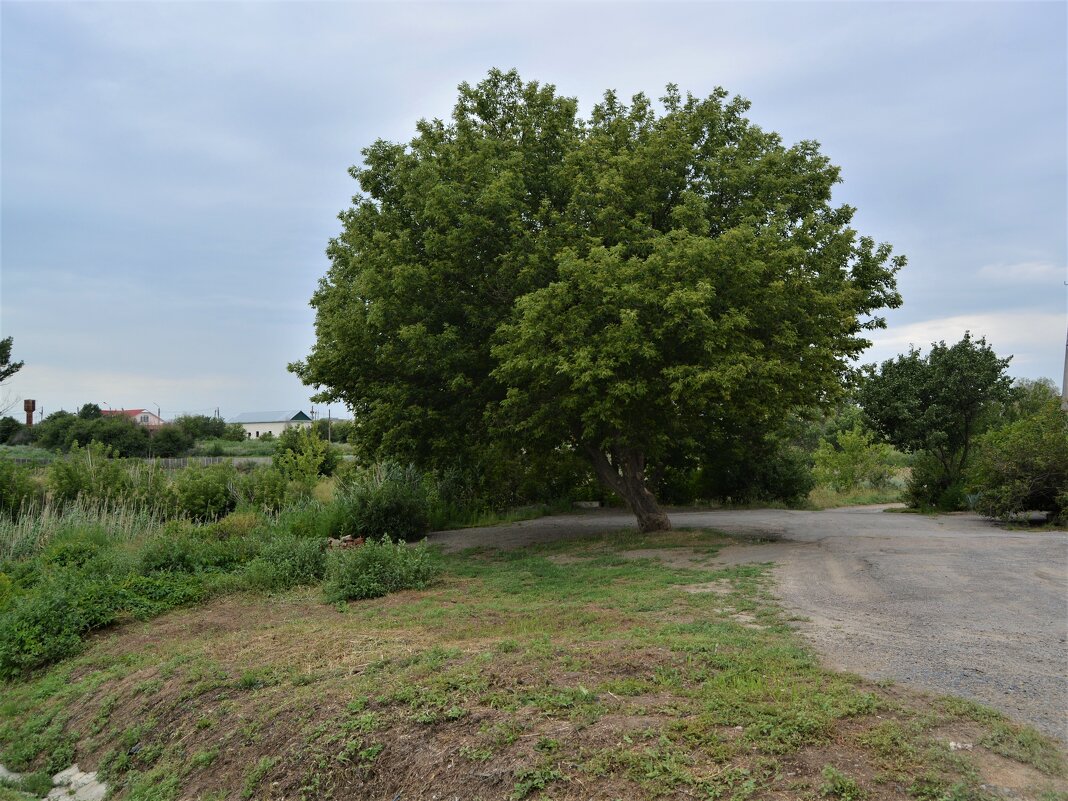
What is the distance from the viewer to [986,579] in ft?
31.7

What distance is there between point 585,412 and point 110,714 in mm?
7403

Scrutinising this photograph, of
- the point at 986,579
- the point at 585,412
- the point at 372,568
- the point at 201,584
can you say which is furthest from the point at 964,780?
the point at 201,584

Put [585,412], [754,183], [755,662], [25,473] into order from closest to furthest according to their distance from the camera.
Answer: [755,662], [585,412], [754,183], [25,473]

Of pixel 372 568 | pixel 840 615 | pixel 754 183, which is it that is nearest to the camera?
pixel 840 615

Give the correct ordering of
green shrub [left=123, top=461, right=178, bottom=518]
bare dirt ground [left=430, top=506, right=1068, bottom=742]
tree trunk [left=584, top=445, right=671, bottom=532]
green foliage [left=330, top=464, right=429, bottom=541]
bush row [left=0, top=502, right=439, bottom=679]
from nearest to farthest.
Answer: bare dirt ground [left=430, top=506, right=1068, bottom=742]
bush row [left=0, top=502, right=439, bottom=679]
tree trunk [left=584, top=445, right=671, bottom=532]
green foliage [left=330, top=464, right=429, bottom=541]
green shrub [left=123, top=461, right=178, bottom=518]

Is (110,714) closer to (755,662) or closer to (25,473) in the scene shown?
(755,662)

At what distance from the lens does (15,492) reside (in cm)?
1861

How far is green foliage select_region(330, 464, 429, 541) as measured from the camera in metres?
17.4

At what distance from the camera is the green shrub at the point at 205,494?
754 inches

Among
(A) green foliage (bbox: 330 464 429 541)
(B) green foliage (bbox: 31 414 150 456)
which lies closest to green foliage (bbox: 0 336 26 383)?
(B) green foliage (bbox: 31 414 150 456)

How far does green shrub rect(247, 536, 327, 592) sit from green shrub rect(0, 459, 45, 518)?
31.5 feet

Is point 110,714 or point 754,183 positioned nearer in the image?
point 110,714

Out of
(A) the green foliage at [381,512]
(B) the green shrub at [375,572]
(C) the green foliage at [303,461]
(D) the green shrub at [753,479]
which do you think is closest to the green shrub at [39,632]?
(B) the green shrub at [375,572]

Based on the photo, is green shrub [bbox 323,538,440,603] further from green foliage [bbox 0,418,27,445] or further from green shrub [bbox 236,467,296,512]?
green foliage [bbox 0,418,27,445]
